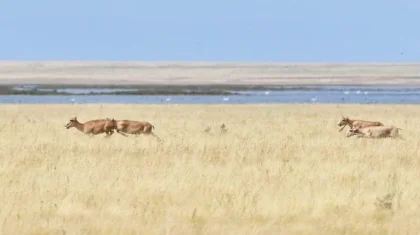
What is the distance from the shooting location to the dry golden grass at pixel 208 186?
8.62 meters

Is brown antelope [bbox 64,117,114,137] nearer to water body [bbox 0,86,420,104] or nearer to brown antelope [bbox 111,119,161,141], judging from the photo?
brown antelope [bbox 111,119,161,141]

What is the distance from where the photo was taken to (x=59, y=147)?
52.8ft

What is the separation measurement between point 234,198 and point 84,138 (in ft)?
30.5

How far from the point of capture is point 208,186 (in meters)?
10.9

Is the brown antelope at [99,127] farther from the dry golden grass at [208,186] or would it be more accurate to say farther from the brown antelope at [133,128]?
the dry golden grass at [208,186]

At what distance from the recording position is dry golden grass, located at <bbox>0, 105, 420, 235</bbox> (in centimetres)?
862

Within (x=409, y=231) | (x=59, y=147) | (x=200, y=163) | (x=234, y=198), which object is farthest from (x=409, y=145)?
(x=409, y=231)
